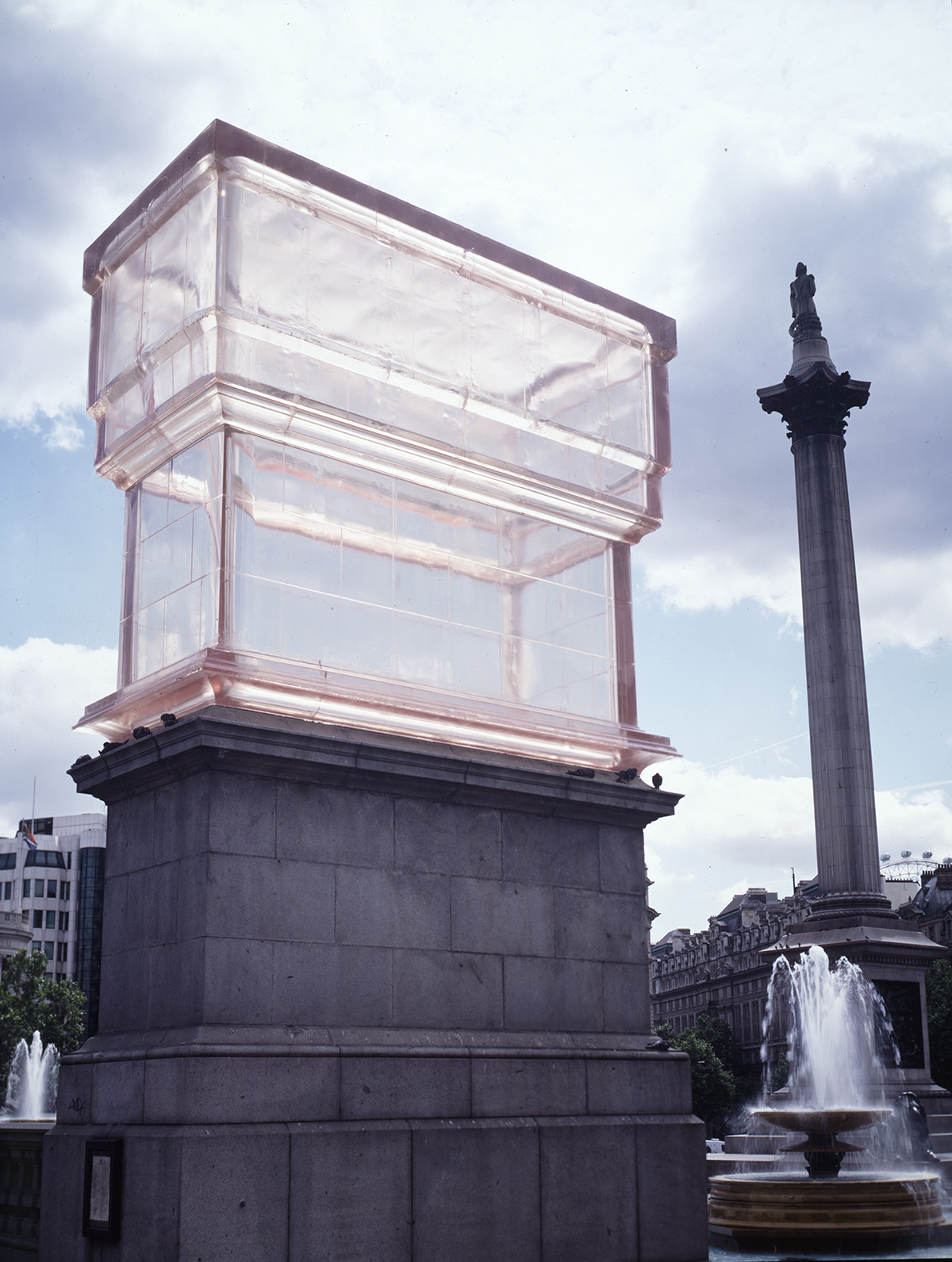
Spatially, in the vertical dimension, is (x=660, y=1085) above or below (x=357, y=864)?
Result: below

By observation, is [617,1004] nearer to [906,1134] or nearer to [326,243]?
[326,243]

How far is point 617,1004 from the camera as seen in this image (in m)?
14.1

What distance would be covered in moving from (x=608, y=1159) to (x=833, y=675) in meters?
34.6

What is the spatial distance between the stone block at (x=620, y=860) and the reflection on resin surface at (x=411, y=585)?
4.73ft

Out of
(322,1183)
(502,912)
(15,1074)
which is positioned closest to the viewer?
(322,1183)

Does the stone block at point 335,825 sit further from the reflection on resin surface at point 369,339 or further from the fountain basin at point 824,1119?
the fountain basin at point 824,1119

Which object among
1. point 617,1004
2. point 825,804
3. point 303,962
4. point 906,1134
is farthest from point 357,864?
point 825,804

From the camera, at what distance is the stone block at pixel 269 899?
38.0 feet

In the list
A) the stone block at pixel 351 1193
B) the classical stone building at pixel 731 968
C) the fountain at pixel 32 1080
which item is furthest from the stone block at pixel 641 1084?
the classical stone building at pixel 731 968

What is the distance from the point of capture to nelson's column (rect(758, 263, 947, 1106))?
4084 centimetres

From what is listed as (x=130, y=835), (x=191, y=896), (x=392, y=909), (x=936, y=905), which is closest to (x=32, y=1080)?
(x=130, y=835)

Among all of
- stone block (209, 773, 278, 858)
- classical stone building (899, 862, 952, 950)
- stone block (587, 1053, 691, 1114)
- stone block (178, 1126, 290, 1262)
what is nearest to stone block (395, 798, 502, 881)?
stone block (209, 773, 278, 858)

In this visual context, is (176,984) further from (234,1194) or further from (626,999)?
(626,999)

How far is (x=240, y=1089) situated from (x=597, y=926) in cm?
451
